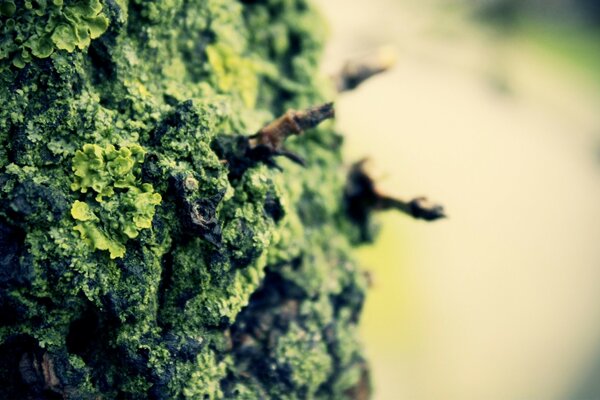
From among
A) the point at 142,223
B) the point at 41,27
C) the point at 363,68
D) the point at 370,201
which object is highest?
the point at 363,68

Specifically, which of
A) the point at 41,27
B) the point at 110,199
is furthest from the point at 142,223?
the point at 41,27

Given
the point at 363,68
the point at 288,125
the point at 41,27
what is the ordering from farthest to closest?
the point at 363,68
the point at 288,125
the point at 41,27

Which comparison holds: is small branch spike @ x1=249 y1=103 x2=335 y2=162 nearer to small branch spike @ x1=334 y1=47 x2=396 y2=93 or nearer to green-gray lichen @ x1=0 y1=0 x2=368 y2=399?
green-gray lichen @ x1=0 y1=0 x2=368 y2=399

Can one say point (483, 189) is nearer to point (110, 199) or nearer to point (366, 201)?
point (366, 201)

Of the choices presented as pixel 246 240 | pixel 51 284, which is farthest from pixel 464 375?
pixel 51 284

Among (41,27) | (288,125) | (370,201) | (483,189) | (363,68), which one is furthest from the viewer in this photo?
(483,189)

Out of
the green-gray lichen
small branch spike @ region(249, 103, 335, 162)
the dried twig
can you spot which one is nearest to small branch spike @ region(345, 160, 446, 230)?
the dried twig
